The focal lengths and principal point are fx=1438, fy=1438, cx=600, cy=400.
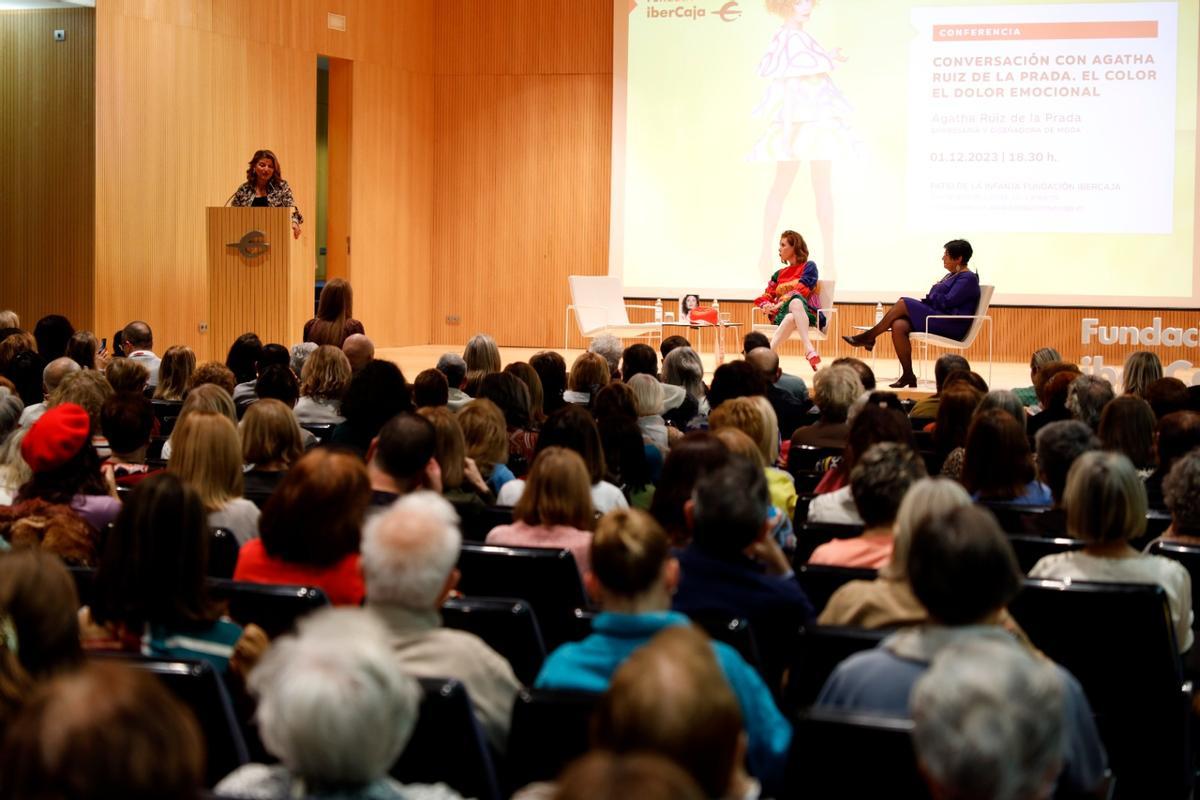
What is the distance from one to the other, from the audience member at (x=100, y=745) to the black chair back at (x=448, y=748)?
777 millimetres

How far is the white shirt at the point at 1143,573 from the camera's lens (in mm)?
3223

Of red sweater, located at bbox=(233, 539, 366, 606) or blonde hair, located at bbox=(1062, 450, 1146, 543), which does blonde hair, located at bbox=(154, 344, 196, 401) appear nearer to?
red sweater, located at bbox=(233, 539, 366, 606)

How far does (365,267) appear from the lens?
1395cm

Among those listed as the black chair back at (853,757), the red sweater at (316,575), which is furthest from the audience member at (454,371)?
the black chair back at (853,757)

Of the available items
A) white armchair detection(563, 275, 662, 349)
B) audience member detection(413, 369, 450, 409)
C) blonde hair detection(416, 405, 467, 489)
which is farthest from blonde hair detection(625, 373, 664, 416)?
white armchair detection(563, 275, 662, 349)

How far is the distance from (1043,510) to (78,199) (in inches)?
352

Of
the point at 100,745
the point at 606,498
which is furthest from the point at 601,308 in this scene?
the point at 100,745

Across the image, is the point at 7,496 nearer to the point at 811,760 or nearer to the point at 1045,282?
the point at 811,760

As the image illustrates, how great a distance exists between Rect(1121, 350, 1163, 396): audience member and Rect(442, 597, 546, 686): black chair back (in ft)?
14.3

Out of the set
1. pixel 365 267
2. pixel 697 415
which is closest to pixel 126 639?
pixel 697 415

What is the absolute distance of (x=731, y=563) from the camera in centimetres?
299

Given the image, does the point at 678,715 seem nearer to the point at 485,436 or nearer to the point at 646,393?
the point at 485,436

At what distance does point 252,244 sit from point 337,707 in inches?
339

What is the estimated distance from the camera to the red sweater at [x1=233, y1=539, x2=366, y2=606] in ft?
10.1
